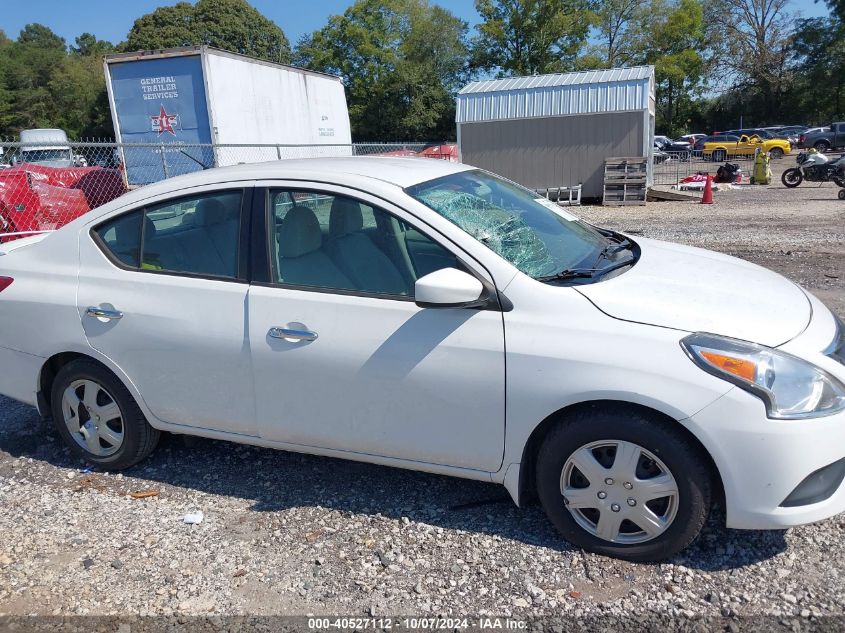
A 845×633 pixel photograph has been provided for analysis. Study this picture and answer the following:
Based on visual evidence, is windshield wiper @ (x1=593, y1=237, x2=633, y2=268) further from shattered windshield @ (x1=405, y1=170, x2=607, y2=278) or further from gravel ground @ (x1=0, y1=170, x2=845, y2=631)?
gravel ground @ (x1=0, y1=170, x2=845, y2=631)

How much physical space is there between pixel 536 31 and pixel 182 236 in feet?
166

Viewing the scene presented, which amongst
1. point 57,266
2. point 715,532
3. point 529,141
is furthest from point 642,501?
point 529,141

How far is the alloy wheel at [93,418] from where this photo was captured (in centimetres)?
385

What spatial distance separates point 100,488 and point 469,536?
82.9 inches

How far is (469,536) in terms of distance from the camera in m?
3.16

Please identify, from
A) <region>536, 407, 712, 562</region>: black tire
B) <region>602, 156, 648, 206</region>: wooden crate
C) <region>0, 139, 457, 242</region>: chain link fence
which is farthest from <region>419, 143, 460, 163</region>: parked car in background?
<region>536, 407, 712, 562</region>: black tire

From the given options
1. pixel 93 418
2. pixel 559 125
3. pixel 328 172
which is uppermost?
pixel 559 125

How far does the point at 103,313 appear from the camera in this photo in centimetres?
362

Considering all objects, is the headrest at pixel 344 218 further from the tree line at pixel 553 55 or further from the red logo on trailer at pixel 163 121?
the tree line at pixel 553 55

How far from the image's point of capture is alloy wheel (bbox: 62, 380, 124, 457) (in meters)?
3.85

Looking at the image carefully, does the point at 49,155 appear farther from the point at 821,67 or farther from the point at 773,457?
the point at 821,67

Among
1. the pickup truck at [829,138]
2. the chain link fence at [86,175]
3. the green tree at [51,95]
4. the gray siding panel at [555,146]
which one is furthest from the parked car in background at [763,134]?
the green tree at [51,95]

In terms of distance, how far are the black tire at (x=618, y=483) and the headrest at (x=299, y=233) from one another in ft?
4.77

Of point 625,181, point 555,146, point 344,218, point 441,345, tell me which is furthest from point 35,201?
point 625,181
